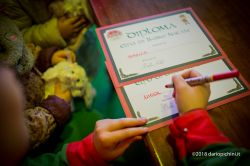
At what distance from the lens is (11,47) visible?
0.75m

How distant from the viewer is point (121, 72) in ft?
2.32

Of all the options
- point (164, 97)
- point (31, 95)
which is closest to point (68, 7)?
point (31, 95)

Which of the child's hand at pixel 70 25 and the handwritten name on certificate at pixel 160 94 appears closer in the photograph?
the handwritten name on certificate at pixel 160 94

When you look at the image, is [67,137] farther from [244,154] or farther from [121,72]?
[244,154]

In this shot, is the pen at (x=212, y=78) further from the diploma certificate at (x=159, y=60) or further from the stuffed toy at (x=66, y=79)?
the stuffed toy at (x=66, y=79)

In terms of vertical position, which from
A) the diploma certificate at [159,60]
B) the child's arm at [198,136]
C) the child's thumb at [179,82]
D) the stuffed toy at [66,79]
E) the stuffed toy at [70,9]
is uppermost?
the stuffed toy at [70,9]

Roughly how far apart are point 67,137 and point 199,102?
0.54 metres

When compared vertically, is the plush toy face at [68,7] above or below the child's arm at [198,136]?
above

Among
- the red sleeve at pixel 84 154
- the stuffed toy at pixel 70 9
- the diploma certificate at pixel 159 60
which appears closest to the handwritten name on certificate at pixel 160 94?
the diploma certificate at pixel 159 60

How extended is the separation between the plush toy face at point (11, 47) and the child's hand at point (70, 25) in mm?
343

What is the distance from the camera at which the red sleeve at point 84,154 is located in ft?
2.20

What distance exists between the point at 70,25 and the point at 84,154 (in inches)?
26.1

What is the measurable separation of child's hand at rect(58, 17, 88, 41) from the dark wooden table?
0.26 meters

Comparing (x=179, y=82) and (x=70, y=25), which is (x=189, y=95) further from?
(x=70, y=25)
